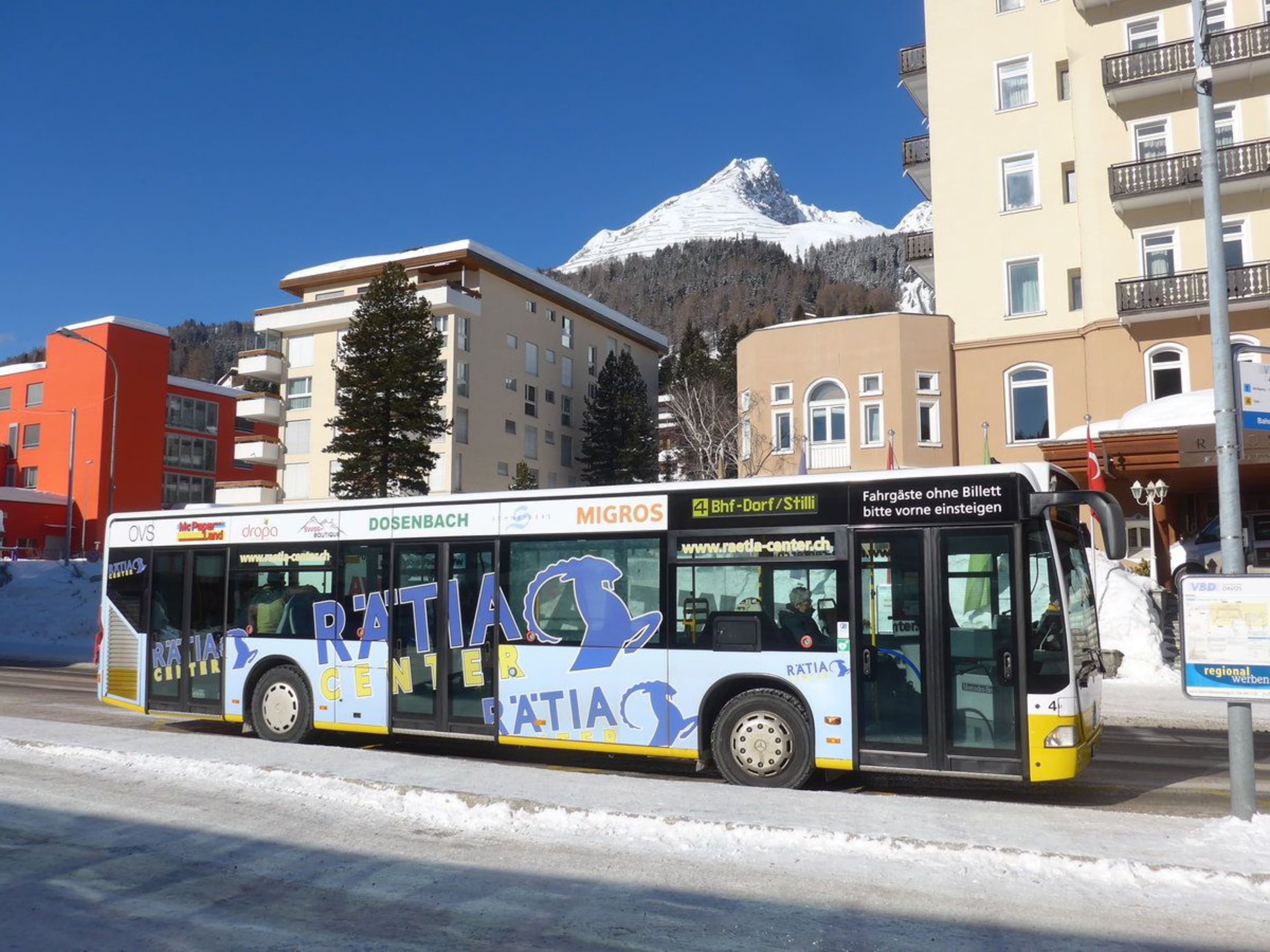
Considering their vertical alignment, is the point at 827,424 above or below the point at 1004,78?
below

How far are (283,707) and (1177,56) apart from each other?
1174 inches

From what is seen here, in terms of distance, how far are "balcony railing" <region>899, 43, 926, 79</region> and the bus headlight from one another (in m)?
33.2

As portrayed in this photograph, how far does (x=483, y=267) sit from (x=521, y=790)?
158 feet

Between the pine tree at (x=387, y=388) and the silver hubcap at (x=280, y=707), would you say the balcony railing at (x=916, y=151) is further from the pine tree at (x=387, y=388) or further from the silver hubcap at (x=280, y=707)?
the silver hubcap at (x=280, y=707)

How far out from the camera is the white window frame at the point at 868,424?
3275cm

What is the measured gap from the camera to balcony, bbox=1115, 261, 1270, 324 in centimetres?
2777

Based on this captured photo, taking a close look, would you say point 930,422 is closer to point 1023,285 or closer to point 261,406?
point 1023,285

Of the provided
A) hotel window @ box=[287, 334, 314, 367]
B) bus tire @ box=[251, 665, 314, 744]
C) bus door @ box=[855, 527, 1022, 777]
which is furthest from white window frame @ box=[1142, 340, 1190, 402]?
hotel window @ box=[287, 334, 314, 367]

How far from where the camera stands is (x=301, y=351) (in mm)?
54438

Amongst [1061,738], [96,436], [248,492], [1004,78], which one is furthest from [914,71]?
[96,436]

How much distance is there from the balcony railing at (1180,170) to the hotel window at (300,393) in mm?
39356

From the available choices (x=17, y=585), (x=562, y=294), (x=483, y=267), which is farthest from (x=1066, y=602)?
(x=562, y=294)

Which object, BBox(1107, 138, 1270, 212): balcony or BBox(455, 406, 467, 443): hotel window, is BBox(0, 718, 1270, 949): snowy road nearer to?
BBox(1107, 138, 1270, 212): balcony

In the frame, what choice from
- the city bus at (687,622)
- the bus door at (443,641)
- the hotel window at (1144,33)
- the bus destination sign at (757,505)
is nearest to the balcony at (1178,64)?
the hotel window at (1144,33)
